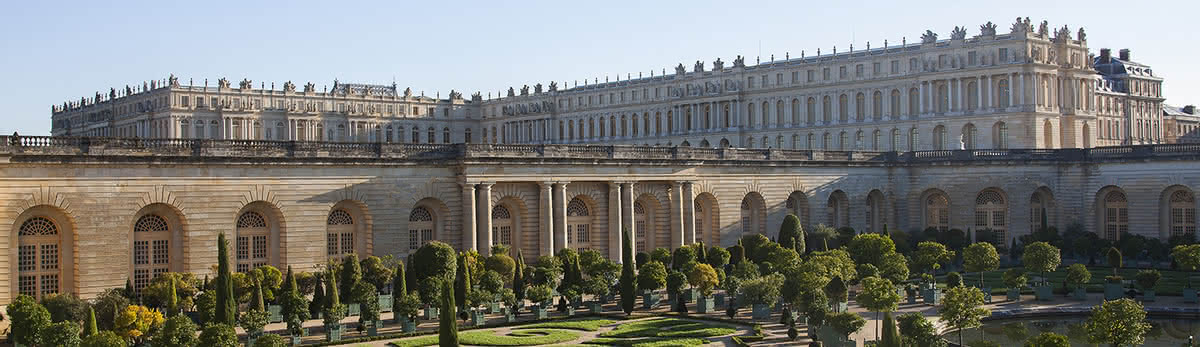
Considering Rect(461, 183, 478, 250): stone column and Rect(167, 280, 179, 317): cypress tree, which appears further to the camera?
Rect(461, 183, 478, 250): stone column

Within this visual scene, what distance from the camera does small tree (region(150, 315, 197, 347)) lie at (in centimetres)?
2722

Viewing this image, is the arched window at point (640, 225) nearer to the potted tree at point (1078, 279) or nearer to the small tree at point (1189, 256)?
the potted tree at point (1078, 279)

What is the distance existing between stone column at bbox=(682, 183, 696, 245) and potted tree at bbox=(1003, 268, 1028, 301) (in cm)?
1630

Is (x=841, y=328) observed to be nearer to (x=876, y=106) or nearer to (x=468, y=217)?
(x=468, y=217)

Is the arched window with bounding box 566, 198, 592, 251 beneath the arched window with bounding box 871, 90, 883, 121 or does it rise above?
beneath

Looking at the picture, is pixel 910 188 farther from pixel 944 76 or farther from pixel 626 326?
pixel 626 326

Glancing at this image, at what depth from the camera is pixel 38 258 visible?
38.3 metres

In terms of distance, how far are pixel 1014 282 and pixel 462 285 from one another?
62.7 ft

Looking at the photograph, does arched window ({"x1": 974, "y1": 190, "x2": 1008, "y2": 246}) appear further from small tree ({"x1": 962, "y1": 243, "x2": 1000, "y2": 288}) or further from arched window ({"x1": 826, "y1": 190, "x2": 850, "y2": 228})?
small tree ({"x1": 962, "y1": 243, "x2": 1000, "y2": 288})

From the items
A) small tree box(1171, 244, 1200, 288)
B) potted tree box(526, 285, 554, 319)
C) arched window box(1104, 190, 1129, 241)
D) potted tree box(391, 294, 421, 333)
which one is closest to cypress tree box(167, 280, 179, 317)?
potted tree box(391, 294, 421, 333)

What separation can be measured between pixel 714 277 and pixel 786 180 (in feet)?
66.3

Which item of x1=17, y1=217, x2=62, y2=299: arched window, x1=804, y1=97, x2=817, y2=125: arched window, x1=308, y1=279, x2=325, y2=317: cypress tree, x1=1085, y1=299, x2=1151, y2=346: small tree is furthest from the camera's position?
x1=804, y1=97, x2=817, y2=125: arched window

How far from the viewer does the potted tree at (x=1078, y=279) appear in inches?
1645

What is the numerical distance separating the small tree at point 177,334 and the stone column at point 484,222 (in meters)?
19.8
